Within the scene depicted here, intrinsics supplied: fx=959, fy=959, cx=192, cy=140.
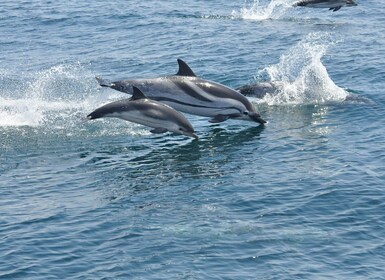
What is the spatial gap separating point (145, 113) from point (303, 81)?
7971mm

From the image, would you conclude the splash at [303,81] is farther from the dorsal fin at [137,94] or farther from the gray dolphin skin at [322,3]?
the gray dolphin skin at [322,3]

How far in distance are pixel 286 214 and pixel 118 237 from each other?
3764mm

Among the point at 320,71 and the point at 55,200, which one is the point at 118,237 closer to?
the point at 55,200

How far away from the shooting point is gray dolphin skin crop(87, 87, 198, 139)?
25344 millimetres

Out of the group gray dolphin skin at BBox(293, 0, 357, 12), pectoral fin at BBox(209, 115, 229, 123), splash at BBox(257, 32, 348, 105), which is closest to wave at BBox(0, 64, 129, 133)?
pectoral fin at BBox(209, 115, 229, 123)

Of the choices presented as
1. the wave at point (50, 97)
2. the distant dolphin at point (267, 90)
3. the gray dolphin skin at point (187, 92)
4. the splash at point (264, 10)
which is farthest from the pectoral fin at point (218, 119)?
the splash at point (264, 10)

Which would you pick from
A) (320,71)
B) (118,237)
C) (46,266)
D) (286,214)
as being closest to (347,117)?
(320,71)

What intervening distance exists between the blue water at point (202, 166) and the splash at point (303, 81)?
0.06 m

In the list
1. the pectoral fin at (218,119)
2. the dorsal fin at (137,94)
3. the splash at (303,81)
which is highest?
the dorsal fin at (137,94)

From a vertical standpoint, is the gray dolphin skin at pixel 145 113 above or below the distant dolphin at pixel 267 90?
above

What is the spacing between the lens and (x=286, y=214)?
20.7 m

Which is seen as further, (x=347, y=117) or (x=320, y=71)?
(x=320, y=71)

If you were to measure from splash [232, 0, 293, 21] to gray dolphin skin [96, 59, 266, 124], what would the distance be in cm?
2047

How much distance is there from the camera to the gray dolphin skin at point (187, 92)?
26483 mm
